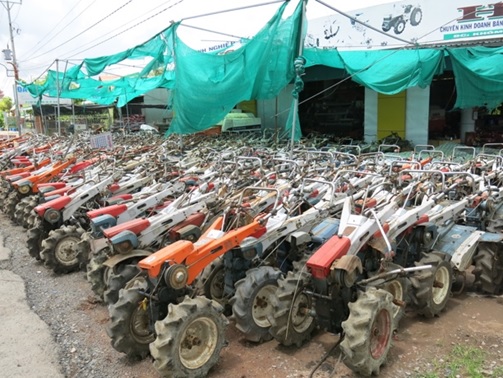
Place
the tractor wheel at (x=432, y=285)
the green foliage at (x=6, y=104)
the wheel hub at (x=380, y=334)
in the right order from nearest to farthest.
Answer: the wheel hub at (x=380, y=334) → the tractor wheel at (x=432, y=285) → the green foliage at (x=6, y=104)

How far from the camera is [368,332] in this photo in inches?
131

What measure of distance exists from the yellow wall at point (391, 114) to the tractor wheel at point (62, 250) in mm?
11616

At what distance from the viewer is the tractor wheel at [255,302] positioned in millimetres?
4039

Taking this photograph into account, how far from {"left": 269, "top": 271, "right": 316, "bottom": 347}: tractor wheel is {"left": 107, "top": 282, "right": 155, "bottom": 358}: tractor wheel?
1.14m

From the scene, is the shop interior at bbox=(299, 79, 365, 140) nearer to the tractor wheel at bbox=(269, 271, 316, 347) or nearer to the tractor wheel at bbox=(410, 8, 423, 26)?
the tractor wheel at bbox=(410, 8, 423, 26)

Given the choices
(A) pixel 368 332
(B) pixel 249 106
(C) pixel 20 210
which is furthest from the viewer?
(B) pixel 249 106

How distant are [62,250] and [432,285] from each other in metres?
5.09

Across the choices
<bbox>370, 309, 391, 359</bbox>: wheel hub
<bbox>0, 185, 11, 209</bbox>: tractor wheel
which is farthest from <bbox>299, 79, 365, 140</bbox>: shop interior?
<bbox>370, 309, 391, 359</bbox>: wheel hub

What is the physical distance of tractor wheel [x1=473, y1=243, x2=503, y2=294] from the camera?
5059 mm

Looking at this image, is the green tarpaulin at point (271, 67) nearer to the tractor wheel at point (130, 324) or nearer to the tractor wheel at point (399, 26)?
the tractor wheel at point (130, 324)

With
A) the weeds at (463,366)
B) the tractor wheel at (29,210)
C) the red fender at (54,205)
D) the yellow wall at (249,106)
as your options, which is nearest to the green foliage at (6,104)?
the yellow wall at (249,106)

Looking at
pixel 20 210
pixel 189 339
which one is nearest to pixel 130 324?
pixel 189 339

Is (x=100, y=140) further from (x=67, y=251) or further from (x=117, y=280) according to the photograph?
(x=117, y=280)

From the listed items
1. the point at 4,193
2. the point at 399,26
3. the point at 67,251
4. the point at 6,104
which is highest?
the point at 399,26
